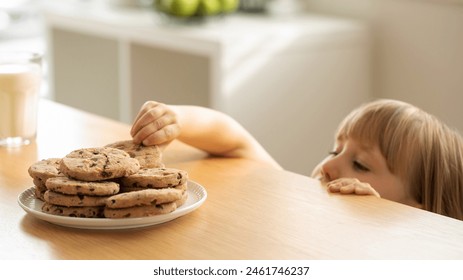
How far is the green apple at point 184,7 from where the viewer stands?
2791 mm

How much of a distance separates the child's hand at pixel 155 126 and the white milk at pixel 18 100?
0.88 ft

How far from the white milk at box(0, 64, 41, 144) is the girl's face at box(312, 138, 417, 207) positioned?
0.56 m

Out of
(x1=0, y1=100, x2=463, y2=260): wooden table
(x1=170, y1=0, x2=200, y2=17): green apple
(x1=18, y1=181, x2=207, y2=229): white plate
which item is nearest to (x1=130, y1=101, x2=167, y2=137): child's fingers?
(x1=0, y1=100, x2=463, y2=260): wooden table

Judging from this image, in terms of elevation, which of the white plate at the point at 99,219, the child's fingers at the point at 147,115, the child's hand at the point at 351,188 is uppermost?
the child's fingers at the point at 147,115

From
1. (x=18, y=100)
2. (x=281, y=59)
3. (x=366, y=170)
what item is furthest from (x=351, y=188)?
(x=281, y=59)

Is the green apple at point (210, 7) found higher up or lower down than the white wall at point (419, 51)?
higher up

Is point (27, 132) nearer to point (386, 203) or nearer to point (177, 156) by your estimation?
point (177, 156)

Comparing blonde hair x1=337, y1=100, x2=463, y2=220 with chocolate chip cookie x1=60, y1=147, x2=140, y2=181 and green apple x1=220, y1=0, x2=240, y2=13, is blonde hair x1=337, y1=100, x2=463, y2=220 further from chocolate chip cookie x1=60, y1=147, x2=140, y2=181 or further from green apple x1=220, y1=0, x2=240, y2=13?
green apple x1=220, y1=0, x2=240, y2=13

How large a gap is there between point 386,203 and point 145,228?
0.37 metres

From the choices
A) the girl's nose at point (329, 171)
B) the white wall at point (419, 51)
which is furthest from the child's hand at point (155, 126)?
the white wall at point (419, 51)

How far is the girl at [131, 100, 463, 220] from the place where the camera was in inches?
60.2

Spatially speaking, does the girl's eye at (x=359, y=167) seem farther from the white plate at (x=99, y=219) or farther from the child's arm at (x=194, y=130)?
the white plate at (x=99, y=219)

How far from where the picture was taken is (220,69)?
2629mm

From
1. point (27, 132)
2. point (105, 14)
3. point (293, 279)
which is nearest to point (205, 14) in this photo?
point (105, 14)
